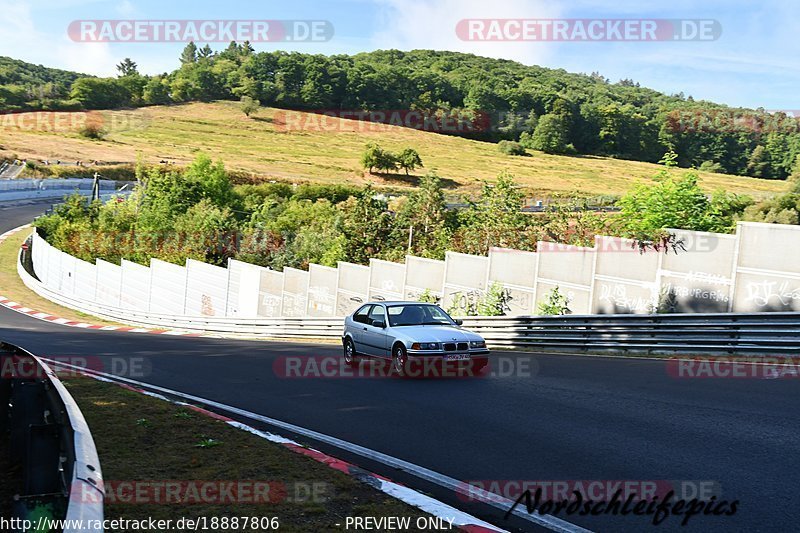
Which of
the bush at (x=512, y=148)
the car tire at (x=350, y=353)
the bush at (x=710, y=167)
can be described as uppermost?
the bush at (x=512, y=148)

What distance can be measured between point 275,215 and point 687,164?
58.4 m

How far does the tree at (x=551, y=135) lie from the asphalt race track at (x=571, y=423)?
314 feet

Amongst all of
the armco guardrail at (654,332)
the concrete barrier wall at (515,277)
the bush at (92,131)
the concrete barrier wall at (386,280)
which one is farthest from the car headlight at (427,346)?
the bush at (92,131)

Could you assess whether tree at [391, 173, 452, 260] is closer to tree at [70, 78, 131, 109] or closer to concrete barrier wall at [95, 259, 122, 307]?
concrete barrier wall at [95, 259, 122, 307]

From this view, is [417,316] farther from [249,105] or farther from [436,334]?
[249,105]

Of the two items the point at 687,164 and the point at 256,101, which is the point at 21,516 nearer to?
the point at 687,164

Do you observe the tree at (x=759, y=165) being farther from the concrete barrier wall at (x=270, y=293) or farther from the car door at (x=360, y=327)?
the car door at (x=360, y=327)

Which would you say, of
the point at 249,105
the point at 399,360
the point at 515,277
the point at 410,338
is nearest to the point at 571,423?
the point at 410,338

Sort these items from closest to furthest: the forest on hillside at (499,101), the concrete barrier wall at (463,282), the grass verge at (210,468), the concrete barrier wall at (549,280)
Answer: the grass verge at (210,468), the concrete barrier wall at (549,280), the concrete barrier wall at (463,282), the forest on hillside at (499,101)

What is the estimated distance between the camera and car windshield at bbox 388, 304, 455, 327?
15.8 metres

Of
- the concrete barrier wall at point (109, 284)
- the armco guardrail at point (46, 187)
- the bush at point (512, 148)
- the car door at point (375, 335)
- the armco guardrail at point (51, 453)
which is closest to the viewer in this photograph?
the armco guardrail at point (51, 453)

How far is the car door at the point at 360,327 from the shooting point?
1667cm

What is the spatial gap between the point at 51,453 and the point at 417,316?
36.1 ft

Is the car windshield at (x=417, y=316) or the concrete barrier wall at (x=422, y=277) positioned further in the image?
the concrete barrier wall at (x=422, y=277)
